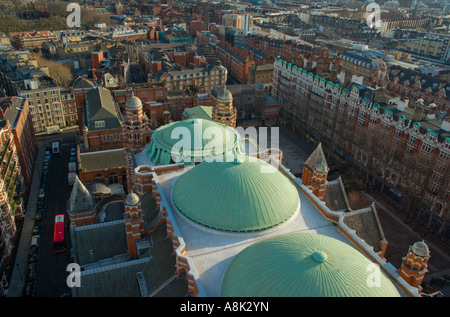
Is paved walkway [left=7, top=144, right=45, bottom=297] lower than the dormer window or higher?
lower

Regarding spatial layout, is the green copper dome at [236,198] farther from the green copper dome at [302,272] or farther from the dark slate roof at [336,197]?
the dark slate roof at [336,197]

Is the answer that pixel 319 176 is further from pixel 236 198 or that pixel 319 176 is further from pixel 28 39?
pixel 28 39

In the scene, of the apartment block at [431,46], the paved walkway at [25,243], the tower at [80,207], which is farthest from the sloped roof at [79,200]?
the apartment block at [431,46]

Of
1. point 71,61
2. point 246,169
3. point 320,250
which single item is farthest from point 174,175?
point 71,61

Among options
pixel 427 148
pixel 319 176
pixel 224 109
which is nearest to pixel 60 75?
pixel 224 109

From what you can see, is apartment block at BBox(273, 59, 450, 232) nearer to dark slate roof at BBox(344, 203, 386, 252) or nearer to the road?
dark slate roof at BBox(344, 203, 386, 252)

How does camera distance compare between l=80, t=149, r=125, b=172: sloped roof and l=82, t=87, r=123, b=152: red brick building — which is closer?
l=80, t=149, r=125, b=172: sloped roof

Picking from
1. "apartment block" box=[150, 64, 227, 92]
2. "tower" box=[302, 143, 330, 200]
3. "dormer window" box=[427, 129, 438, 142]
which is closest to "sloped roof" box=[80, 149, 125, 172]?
"tower" box=[302, 143, 330, 200]
